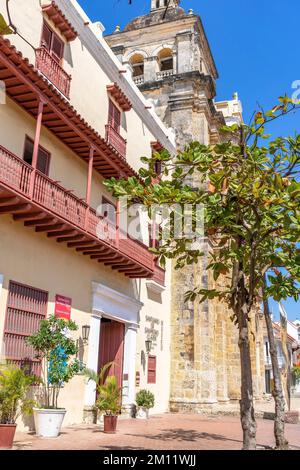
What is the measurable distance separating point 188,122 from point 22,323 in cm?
1502

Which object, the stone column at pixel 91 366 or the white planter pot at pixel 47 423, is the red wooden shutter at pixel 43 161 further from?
the white planter pot at pixel 47 423

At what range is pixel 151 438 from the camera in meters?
10.0

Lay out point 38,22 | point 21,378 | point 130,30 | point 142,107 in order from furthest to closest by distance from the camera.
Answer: point 130,30 < point 142,107 < point 38,22 < point 21,378

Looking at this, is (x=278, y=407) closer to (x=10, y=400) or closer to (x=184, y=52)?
(x=10, y=400)

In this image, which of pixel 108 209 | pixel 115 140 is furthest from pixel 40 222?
pixel 115 140

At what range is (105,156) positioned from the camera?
43.5 feet

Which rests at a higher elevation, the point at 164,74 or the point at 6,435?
the point at 164,74

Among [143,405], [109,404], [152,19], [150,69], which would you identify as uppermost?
[152,19]

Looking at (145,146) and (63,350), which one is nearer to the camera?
(63,350)

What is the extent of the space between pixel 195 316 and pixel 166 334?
1427mm

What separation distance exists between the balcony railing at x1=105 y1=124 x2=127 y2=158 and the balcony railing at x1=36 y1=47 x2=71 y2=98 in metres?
2.37

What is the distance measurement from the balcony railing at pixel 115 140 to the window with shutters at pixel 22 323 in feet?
21.1

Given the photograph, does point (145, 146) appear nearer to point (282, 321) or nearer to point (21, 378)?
point (282, 321)
